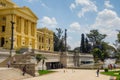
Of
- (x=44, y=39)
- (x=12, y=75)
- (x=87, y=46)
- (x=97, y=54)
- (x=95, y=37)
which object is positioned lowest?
(x=12, y=75)

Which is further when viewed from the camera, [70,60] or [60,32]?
[60,32]

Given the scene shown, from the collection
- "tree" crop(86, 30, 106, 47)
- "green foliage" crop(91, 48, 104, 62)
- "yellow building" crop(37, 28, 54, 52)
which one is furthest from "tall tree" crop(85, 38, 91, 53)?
"yellow building" crop(37, 28, 54, 52)

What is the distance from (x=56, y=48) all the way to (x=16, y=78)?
296 feet

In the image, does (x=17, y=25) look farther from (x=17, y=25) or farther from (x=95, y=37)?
(x=95, y=37)

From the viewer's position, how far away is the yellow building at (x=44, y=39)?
10603cm

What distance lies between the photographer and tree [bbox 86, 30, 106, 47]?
443ft

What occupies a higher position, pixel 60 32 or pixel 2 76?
pixel 60 32

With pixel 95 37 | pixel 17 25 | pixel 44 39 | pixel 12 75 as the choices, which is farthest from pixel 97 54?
pixel 12 75

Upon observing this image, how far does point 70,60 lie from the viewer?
79.6 m

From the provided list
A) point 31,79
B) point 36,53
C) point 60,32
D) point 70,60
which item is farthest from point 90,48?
point 31,79

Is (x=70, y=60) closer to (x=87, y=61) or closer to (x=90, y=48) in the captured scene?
(x=87, y=61)

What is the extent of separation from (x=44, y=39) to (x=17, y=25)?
2771 cm

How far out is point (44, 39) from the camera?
109125mm

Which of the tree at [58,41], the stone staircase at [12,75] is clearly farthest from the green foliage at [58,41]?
the stone staircase at [12,75]
